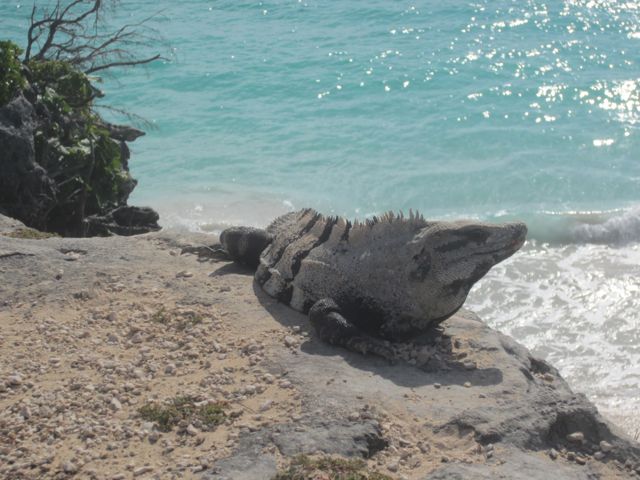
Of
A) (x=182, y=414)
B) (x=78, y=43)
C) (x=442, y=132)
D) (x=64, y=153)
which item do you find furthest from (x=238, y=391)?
(x=442, y=132)

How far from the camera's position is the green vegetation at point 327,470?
4715mm

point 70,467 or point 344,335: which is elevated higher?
point 344,335

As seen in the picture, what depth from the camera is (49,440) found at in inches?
203

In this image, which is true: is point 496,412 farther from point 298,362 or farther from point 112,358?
point 112,358

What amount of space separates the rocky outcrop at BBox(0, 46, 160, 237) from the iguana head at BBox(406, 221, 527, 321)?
5.30 meters

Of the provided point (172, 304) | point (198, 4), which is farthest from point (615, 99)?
point (172, 304)

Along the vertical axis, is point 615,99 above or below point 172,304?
above

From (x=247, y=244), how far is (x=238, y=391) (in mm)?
2514

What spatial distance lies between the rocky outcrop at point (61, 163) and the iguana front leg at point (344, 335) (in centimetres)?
485

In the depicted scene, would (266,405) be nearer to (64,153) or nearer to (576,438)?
(576,438)

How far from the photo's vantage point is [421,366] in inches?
252

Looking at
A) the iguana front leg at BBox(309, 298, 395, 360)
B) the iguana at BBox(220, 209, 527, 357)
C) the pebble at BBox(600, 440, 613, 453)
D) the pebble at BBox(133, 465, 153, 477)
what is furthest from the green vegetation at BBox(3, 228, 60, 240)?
the pebble at BBox(600, 440, 613, 453)

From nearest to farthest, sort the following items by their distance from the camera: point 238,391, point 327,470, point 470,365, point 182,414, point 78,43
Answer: point 327,470
point 182,414
point 238,391
point 470,365
point 78,43

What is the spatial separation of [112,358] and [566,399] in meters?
3.04
